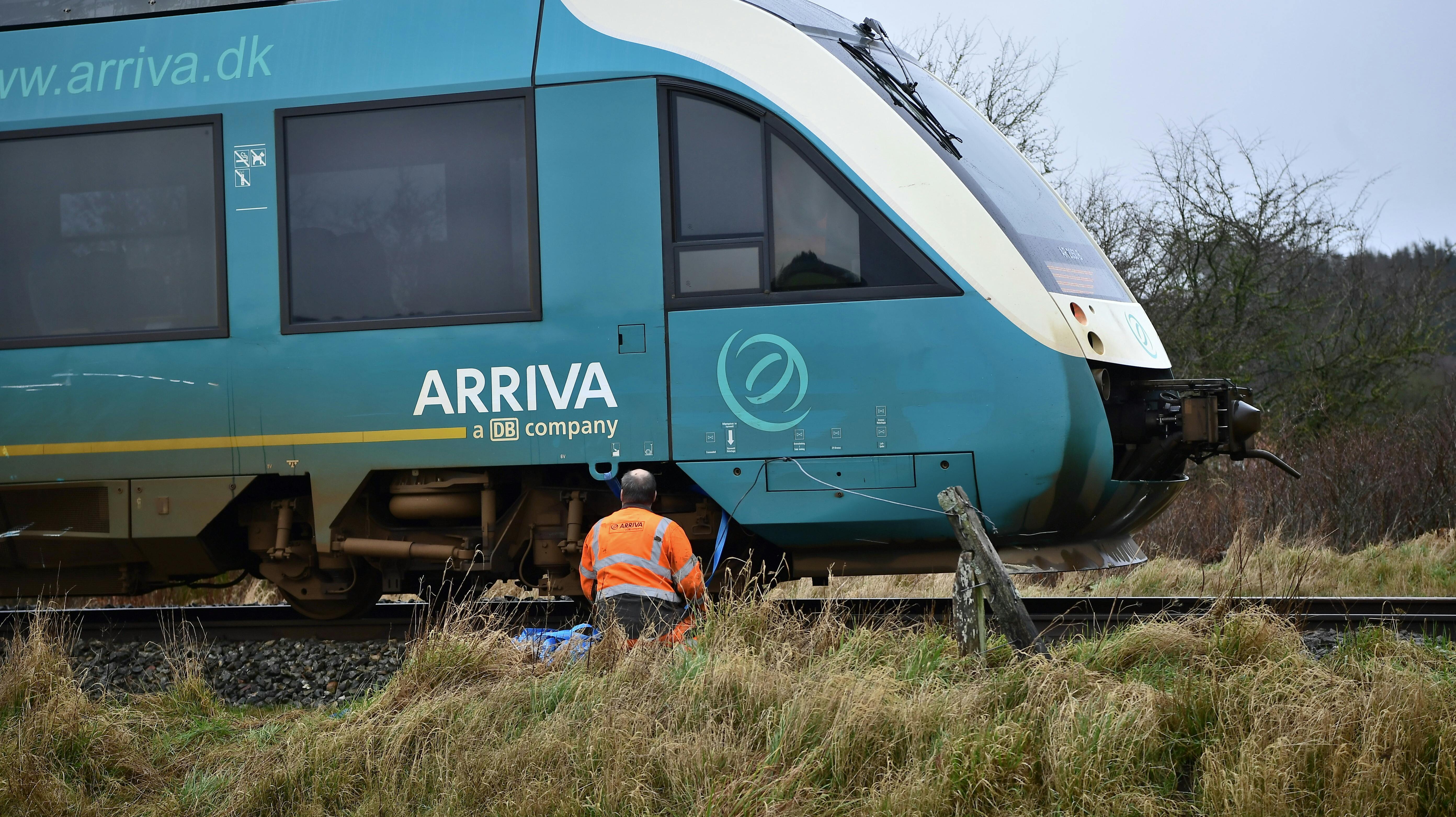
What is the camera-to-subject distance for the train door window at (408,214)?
5895mm

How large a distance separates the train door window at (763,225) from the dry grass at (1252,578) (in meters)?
2.55

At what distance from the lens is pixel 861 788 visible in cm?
360

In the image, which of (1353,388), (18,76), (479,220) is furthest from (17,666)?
(1353,388)

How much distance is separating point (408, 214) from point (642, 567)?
7.21 feet

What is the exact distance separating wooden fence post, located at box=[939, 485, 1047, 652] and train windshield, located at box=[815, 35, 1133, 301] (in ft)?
4.77

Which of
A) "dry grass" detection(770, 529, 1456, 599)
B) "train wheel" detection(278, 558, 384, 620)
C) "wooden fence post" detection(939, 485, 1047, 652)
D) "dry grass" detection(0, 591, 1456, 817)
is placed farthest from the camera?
"dry grass" detection(770, 529, 1456, 599)

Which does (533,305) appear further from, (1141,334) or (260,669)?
(1141,334)

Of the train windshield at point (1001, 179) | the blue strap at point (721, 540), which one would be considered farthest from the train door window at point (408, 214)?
the train windshield at point (1001, 179)

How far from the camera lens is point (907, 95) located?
615cm

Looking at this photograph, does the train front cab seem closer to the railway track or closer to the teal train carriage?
the teal train carriage

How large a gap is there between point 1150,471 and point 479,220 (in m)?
3.53

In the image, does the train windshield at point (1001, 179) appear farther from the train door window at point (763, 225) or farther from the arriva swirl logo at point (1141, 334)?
the train door window at point (763, 225)

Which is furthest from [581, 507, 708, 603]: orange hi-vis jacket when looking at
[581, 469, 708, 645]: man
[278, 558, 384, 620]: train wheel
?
[278, 558, 384, 620]: train wheel

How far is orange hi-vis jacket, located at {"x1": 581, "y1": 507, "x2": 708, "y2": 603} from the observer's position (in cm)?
529
